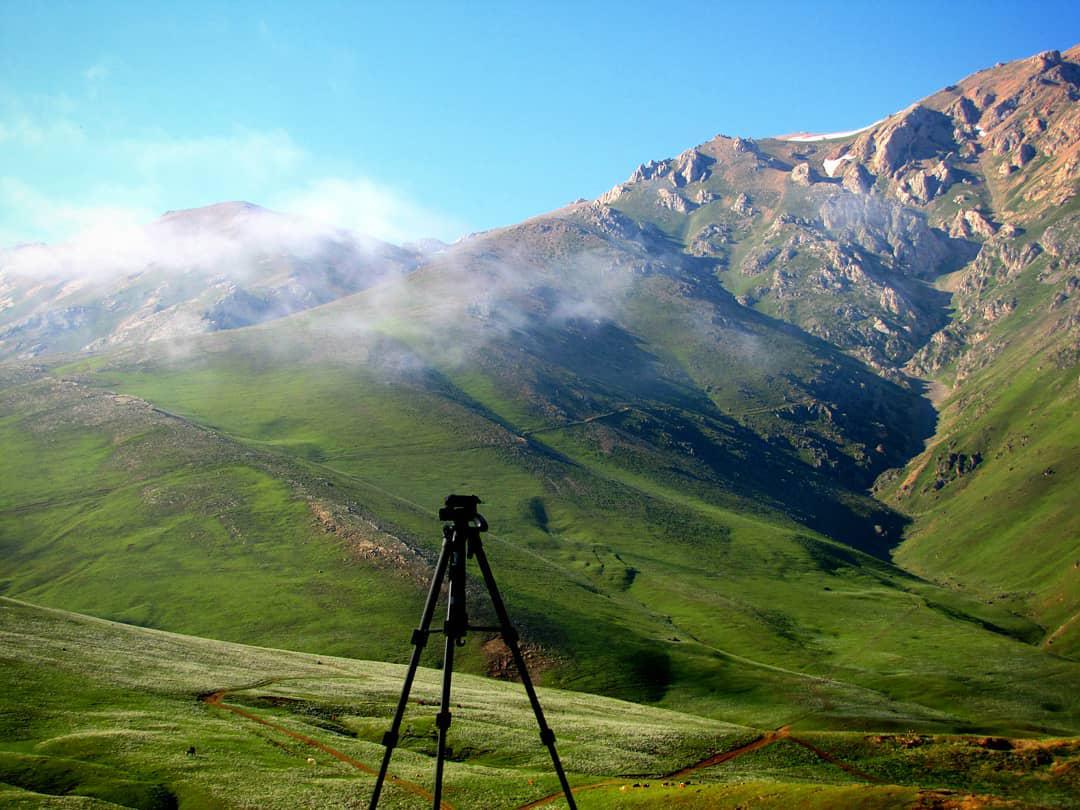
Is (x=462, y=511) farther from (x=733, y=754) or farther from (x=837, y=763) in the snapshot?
(x=837, y=763)

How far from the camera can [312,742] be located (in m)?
50.2

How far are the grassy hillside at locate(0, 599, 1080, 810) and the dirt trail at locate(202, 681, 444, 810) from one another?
196 millimetres

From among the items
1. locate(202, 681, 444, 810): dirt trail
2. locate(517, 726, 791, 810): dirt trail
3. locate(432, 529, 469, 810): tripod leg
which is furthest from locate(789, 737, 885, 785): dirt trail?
locate(432, 529, 469, 810): tripod leg

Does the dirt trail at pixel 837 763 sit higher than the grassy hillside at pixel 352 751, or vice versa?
the dirt trail at pixel 837 763

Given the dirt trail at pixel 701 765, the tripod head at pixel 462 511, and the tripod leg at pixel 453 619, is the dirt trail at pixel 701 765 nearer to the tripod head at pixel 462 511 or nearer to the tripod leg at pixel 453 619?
the tripod leg at pixel 453 619

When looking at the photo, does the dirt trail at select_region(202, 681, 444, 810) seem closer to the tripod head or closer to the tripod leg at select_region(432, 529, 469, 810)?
the tripod leg at select_region(432, 529, 469, 810)

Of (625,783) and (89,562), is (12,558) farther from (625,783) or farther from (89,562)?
(625,783)

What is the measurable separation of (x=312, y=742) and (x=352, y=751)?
9.84ft

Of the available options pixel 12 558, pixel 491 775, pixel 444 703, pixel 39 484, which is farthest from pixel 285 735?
pixel 39 484

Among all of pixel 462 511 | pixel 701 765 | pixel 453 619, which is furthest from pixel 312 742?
pixel 462 511

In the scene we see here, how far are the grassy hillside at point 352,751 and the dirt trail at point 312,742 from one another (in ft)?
0.64

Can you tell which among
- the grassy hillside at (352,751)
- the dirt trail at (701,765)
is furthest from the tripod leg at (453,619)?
the dirt trail at (701,765)

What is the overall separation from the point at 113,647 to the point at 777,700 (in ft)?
260

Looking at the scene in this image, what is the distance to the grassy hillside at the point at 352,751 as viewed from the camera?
38.5 m
